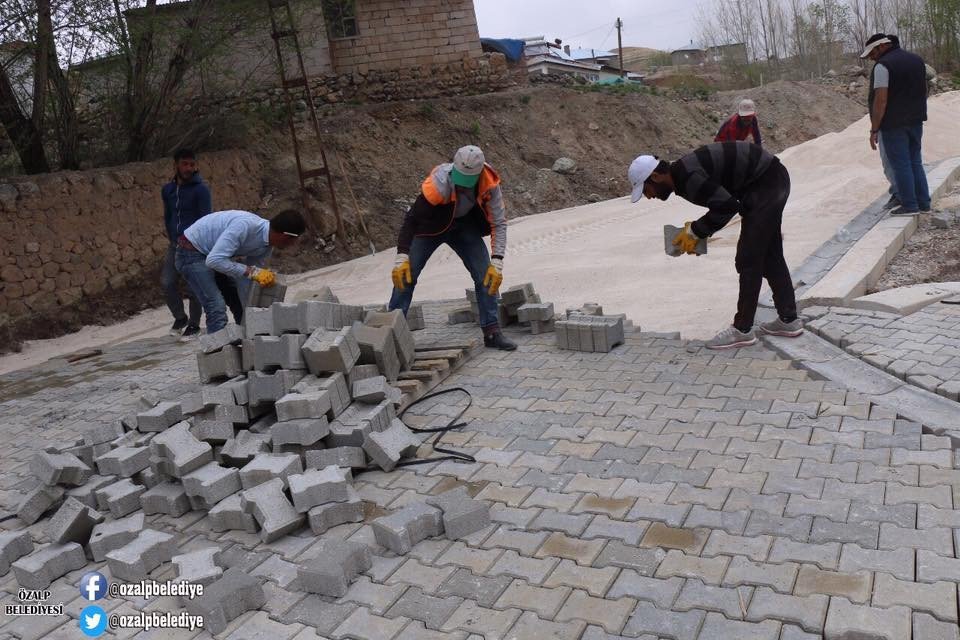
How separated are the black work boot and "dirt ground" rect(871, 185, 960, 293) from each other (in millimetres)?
2994

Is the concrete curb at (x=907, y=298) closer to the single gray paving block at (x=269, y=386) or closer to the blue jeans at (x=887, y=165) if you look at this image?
the blue jeans at (x=887, y=165)

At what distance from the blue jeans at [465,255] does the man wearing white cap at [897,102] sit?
4.23 metres

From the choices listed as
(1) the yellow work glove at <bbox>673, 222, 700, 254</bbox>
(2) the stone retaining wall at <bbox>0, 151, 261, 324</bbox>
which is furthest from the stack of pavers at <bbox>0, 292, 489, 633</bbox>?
(2) the stone retaining wall at <bbox>0, 151, 261, 324</bbox>

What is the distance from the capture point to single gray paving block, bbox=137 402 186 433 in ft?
14.7

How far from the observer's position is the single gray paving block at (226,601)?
287 cm

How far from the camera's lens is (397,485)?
3.94 meters

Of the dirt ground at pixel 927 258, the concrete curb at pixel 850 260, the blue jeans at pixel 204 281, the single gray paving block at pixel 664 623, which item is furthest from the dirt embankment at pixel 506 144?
the single gray paving block at pixel 664 623

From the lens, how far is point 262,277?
557 cm

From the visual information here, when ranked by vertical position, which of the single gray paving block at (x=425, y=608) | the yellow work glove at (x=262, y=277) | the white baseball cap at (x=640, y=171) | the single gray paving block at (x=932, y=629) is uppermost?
the white baseball cap at (x=640, y=171)

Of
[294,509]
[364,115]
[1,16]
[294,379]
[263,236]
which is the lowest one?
[294,509]

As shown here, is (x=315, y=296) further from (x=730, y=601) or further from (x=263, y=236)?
(x=730, y=601)

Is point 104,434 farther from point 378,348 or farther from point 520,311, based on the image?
point 520,311

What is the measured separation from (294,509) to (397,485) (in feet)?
1.84

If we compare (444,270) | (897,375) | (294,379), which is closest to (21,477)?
(294,379)
